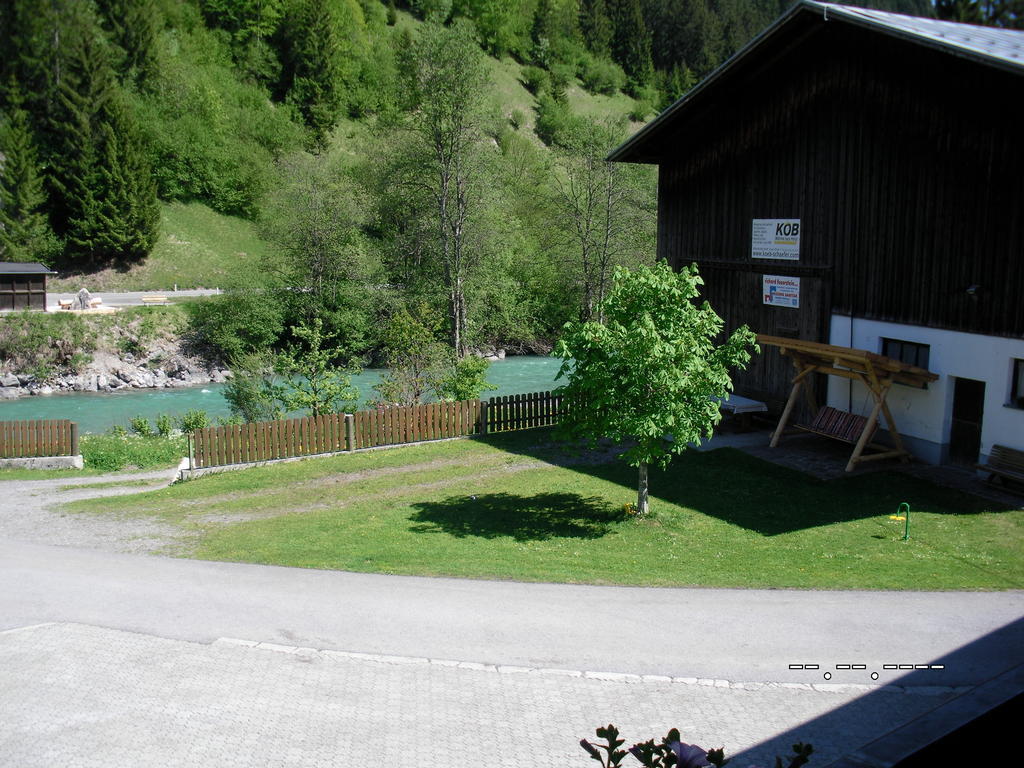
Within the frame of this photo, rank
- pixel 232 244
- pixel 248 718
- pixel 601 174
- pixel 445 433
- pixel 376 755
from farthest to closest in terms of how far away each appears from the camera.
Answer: pixel 232 244 → pixel 601 174 → pixel 445 433 → pixel 248 718 → pixel 376 755

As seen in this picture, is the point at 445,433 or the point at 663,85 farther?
the point at 663,85

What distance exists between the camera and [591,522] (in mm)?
17078

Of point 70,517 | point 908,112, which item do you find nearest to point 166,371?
point 70,517

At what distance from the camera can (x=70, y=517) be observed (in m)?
18.6

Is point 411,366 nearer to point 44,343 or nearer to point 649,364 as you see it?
point 649,364

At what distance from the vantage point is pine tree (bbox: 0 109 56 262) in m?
54.2

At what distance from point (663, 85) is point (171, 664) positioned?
12688 centimetres

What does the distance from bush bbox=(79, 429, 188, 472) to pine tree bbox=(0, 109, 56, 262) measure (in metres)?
32.0

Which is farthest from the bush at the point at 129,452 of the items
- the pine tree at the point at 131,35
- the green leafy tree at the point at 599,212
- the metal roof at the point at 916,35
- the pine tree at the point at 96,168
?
the pine tree at the point at 131,35

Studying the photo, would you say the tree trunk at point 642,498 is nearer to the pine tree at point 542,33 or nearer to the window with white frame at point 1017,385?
the window with white frame at point 1017,385

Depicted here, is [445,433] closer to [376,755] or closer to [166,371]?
[376,755]

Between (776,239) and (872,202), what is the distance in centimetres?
303

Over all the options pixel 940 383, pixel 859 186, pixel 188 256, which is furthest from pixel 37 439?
pixel 188 256

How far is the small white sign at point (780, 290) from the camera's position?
75.7ft
